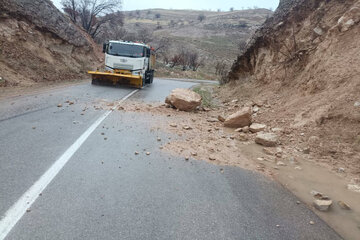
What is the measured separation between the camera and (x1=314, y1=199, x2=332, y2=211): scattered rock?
371cm

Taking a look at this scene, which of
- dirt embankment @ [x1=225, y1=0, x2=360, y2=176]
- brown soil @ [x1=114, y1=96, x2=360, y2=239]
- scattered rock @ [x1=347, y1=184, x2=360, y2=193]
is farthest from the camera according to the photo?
dirt embankment @ [x1=225, y1=0, x2=360, y2=176]

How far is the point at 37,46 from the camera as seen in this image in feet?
61.7

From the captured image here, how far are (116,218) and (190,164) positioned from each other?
A: 2.19 meters

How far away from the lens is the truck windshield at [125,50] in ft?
57.9

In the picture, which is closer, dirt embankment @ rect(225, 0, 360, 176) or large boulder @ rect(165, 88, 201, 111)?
dirt embankment @ rect(225, 0, 360, 176)

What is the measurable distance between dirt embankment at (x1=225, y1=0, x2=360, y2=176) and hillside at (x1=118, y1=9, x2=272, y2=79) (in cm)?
2806

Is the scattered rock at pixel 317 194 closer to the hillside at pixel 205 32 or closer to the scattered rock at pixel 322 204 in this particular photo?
the scattered rock at pixel 322 204

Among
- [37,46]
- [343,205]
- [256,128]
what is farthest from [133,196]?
[37,46]

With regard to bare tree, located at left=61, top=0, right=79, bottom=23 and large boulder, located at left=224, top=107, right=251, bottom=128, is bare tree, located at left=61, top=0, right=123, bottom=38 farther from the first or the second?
large boulder, located at left=224, top=107, right=251, bottom=128

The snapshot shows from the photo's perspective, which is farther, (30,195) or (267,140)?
(267,140)

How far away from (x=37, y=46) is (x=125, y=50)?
231 inches

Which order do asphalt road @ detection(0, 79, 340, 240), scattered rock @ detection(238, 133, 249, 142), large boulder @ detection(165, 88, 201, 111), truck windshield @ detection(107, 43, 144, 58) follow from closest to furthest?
asphalt road @ detection(0, 79, 340, 240), scattered rock @ detection(238, 133, 249, 142), large boulder @ detection(165, 88, 201, 111), truck windshield @ detection(107, 43, 144, 58)

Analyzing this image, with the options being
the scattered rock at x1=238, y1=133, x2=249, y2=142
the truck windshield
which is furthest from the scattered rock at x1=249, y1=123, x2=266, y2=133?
the truck windshield

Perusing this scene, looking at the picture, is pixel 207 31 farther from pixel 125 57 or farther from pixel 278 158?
pixel 278 158
